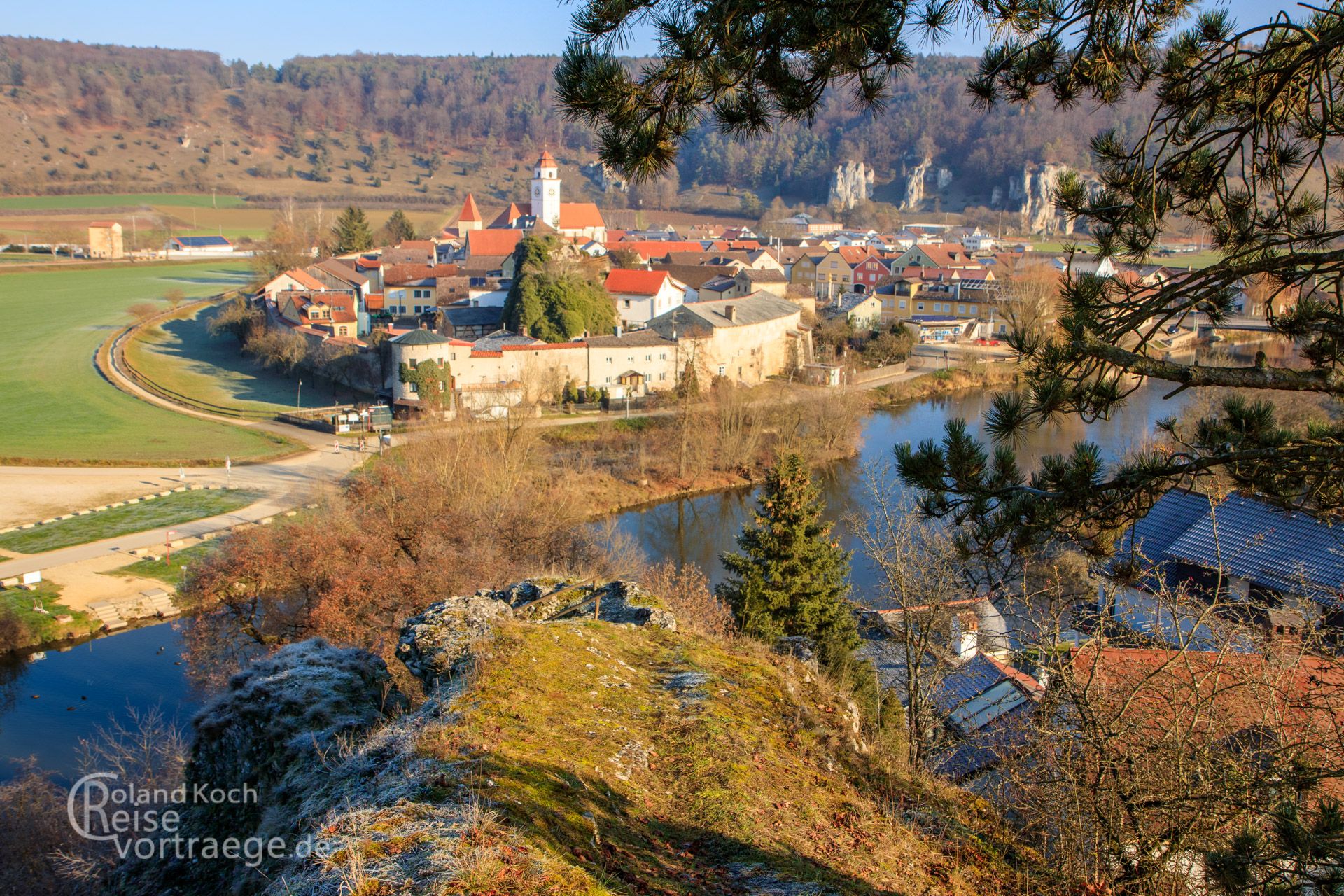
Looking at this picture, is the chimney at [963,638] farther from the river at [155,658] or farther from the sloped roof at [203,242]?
the sloped roof at [203,242]

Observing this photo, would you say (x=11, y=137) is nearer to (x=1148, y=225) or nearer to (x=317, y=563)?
(x=317, y=563)

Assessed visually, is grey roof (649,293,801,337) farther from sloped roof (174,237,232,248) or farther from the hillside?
sloped roof (174,237,232,248)

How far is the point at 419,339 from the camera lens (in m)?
24.5

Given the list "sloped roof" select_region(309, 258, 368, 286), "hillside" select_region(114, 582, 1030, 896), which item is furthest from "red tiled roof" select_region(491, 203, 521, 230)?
"hillside" select_region(114, 582, 1030, 896)

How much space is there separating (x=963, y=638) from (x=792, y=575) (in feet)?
5.88

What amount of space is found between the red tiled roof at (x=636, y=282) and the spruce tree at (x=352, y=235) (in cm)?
1984

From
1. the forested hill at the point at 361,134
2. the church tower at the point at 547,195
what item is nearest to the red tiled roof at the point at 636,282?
the church tower at the point at 547,195

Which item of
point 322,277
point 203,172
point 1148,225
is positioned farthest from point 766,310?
point 203,172

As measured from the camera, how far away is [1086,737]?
3.87 m

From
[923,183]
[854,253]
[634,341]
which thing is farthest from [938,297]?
[923,183]

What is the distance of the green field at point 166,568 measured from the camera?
47.4 ft

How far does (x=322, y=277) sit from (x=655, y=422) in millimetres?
18764

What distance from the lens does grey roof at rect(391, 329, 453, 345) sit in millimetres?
24484

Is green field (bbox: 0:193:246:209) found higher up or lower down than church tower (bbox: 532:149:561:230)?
higher up
